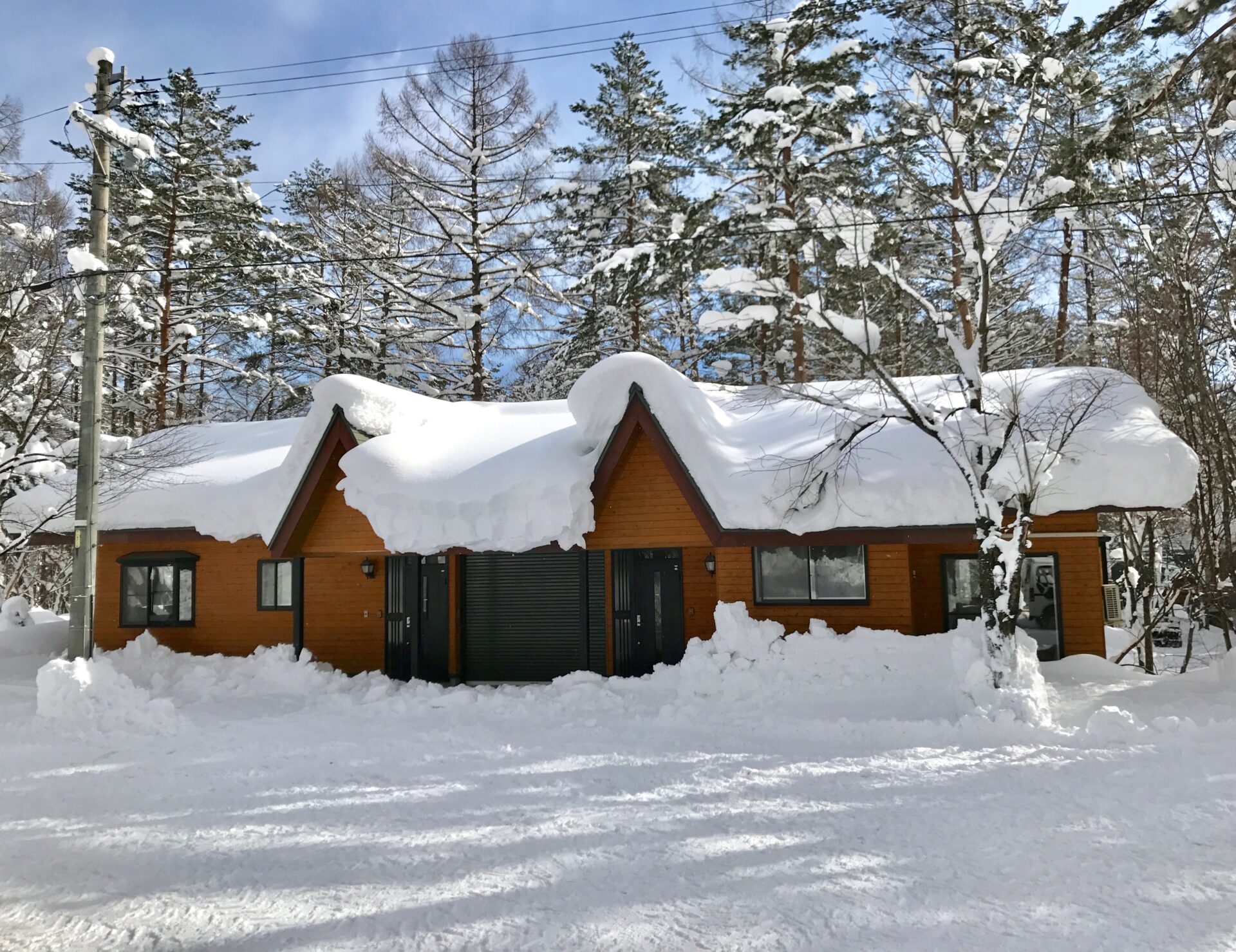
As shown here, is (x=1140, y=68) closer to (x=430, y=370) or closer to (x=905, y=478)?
(x=905, y=478)

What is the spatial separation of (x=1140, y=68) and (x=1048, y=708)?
32.7 feet

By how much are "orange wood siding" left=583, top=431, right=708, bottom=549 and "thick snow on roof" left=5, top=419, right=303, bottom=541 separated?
5.65 metres

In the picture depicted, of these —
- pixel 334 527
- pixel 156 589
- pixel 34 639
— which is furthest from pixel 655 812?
pixel 34 639

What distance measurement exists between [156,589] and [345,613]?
4145 mm

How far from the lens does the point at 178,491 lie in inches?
579

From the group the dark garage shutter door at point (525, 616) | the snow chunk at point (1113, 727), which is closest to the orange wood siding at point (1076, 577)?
the snow chunk at point (1113, 727)

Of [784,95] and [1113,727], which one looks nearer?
[1113,727]

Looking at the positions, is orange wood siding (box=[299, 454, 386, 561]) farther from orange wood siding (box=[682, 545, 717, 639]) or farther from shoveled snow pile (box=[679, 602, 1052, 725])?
shoveled snow pile (box=[679, 602, 1052, 725])

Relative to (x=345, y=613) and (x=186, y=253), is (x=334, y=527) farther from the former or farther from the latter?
(x=186, y=253)

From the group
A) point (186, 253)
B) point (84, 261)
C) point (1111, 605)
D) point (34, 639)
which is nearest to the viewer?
point (84, 261)

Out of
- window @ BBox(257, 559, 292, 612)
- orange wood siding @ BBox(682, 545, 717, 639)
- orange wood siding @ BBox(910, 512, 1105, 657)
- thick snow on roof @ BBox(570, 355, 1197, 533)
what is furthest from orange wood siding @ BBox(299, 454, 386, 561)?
orange wood siding @ BBox(910, 512, 1105, 657)

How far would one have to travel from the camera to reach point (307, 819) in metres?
6.50

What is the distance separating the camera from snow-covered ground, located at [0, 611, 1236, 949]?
14.8ft

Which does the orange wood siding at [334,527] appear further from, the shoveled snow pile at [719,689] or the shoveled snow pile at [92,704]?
the shoveled snow pile at [92,704]
